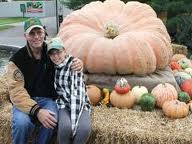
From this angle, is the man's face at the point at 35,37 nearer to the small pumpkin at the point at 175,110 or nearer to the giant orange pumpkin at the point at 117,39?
the giant orange pumpkin at the point at 117,39

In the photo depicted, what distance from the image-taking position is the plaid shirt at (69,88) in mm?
3709

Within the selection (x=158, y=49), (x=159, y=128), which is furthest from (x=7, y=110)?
(x=158, y=49)

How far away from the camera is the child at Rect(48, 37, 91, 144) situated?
355cm

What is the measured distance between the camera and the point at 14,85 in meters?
3.72

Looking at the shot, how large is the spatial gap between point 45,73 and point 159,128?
3.56 feet

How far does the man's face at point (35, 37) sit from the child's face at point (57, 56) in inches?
5.1

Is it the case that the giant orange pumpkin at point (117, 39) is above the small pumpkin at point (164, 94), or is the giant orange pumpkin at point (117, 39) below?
above

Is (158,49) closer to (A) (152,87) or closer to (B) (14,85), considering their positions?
(A) (152,87)

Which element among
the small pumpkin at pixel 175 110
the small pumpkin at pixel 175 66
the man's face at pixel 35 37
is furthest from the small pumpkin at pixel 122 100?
the small pumpkin at pixel 175 66

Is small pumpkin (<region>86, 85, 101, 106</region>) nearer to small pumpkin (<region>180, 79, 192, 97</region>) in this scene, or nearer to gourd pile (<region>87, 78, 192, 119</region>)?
gourd pile (<region>87, 78, 192, 119</region>)

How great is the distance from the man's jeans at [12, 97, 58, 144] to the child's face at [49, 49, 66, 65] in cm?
35

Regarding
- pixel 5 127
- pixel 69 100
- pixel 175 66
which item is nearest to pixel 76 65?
pixel 69 100

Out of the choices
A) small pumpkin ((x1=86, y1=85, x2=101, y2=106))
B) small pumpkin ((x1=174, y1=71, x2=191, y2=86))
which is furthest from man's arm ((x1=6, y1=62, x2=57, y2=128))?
small pumpkin ((x1=174, y1=71, x2=191, y2=86))

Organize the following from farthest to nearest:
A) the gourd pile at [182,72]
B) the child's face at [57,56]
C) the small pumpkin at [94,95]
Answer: the gourd pile at [182,72] < the small pumpkin at [94,95] < the child's face at [57,56]
